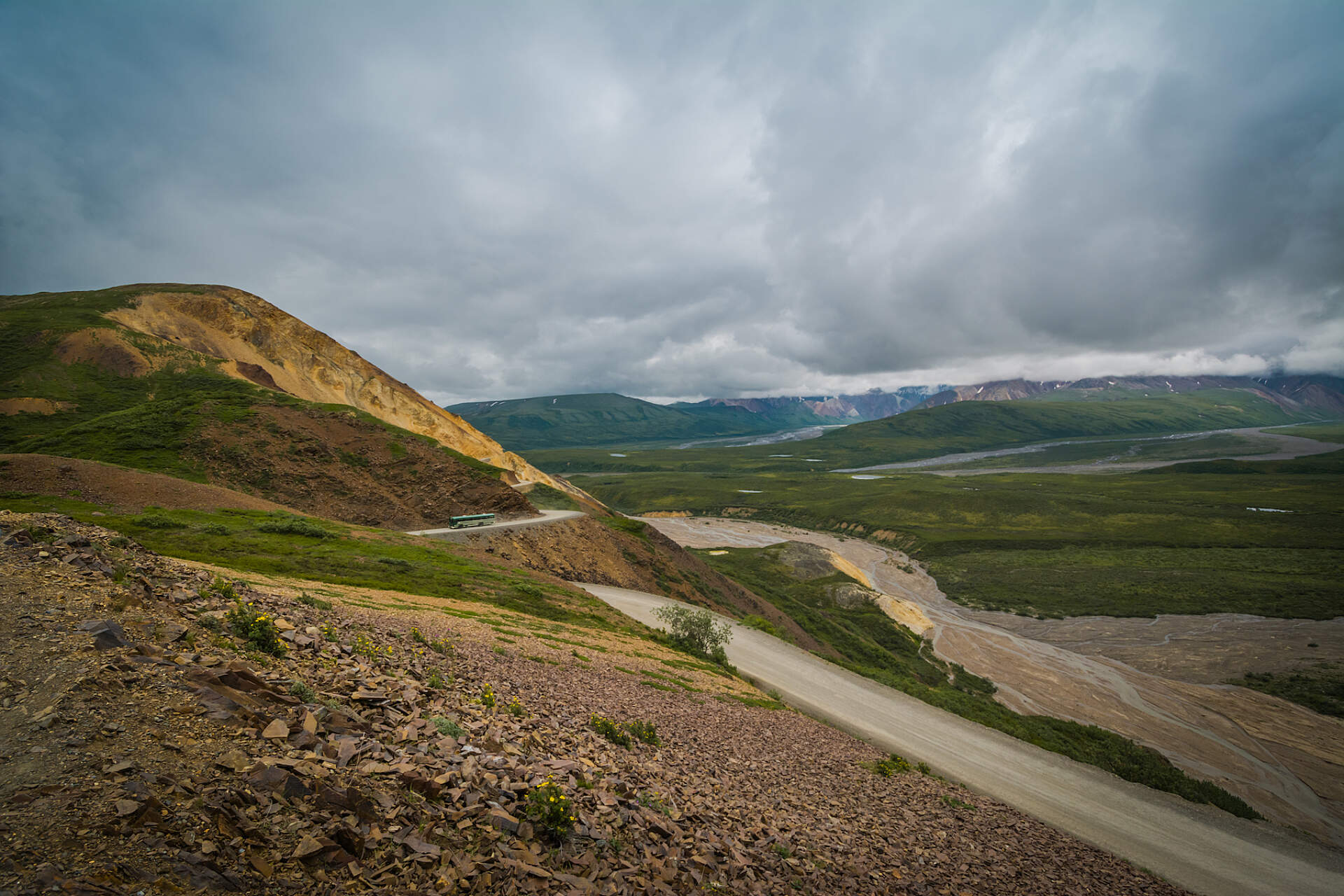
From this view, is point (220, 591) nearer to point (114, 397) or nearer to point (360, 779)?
point (360, 779)

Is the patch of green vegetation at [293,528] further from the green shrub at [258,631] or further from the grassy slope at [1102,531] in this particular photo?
the grassy slope at [1102,531]

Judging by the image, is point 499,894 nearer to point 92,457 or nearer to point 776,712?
point 776,712

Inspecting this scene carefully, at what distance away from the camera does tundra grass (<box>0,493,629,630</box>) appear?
24.0m

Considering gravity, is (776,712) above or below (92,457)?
below

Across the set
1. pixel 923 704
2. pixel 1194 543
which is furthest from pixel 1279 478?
pixel 923 704

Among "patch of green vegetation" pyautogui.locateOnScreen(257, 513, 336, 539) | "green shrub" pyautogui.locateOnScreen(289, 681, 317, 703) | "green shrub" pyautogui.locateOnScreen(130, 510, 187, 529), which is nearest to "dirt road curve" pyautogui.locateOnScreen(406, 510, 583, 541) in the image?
"patch of green vegetation" pyautogui.locateOnScreen(257, 513, 336, 539)

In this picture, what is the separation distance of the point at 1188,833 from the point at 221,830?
28.3m

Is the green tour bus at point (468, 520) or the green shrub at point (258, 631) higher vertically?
the green shrub at point (258, 631)

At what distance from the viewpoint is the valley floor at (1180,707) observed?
113 feet

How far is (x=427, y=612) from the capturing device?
20375 millimetres

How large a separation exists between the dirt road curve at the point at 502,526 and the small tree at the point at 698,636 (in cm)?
2001

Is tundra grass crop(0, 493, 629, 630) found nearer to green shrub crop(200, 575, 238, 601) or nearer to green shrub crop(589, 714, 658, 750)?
green shrub crop(200, 575, 238, 601)

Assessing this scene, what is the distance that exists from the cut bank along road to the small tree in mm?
2352

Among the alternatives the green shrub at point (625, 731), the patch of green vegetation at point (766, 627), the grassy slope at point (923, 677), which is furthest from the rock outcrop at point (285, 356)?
the green shrub at point (625, 731)
